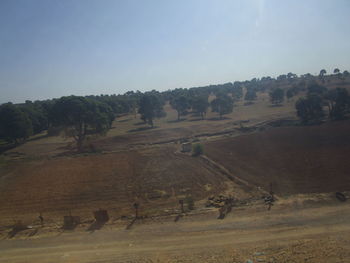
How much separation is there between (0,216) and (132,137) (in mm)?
29526

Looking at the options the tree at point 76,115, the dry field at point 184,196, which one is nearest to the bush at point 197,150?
the dry field at point 184,196

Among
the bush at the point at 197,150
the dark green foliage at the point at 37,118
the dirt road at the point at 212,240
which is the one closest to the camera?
the dirt road at the point at 212,240

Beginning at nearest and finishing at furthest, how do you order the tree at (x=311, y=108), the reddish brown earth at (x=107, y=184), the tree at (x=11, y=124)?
the reddish brown earth at (x=107, y=184), the tree at (x=11, y=124), the tree at (x=311, y=108)

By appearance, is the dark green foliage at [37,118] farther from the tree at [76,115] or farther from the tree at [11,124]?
the tree at [76,115]

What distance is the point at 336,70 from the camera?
139750 mm

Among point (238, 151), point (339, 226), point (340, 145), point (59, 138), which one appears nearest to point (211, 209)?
point (339, 226)

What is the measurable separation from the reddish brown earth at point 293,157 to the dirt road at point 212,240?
4520 mm

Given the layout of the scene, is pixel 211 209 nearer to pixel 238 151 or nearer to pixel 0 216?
pixel 0 216

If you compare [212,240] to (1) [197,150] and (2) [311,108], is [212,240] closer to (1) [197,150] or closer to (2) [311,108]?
(1) [197,150]

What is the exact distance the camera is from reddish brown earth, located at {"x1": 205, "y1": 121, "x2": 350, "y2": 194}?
19.0 meters

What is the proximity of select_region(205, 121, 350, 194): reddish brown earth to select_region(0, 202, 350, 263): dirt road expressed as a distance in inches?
178

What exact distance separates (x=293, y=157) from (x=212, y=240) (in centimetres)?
1754

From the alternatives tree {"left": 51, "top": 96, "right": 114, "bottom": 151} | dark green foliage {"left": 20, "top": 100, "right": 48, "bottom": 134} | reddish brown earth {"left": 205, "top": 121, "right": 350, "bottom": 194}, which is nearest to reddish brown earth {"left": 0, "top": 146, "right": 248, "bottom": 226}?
reddish brown earth {"left": 205, "top": 121, "right": 350, "bottom": 194}

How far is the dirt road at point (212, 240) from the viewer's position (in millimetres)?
10320
